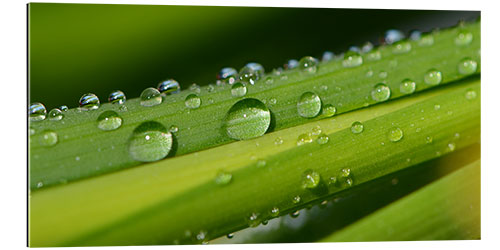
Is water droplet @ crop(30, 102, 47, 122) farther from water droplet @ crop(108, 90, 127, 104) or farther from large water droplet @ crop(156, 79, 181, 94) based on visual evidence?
large water droplet @ crop(156, 79, 181, 94)

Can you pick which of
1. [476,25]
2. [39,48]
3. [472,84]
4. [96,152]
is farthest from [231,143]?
[476,25]

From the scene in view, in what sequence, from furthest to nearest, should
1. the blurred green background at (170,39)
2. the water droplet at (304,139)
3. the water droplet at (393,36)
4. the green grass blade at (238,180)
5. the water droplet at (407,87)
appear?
1. the water droplet at (393,36)
2. the blurred green background at (170,39)
3. the water droplet at (407,87)
4. the water droplet at (304,139)
5. the green grass blade at (238,180)

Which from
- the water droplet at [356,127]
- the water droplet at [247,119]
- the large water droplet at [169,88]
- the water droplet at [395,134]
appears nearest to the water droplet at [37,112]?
the large water droplet at [169,88]

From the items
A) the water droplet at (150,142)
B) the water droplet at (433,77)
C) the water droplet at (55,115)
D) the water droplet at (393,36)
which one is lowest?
the water droplet at (150,142)

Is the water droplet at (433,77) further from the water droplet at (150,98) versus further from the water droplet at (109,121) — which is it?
the water droplet at (109,121)

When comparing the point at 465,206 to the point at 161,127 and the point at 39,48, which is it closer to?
the point at 161,127
